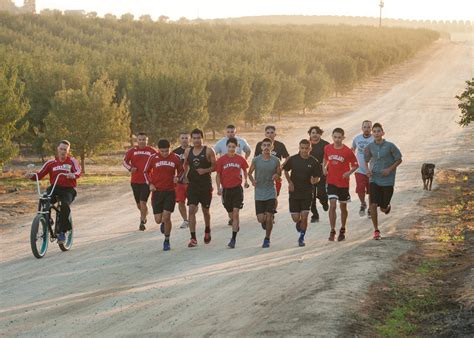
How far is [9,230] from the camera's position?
1766 cm

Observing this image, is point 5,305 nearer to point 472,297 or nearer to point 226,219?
point 472,297

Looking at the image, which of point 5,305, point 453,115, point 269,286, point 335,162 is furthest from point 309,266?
point 453,115

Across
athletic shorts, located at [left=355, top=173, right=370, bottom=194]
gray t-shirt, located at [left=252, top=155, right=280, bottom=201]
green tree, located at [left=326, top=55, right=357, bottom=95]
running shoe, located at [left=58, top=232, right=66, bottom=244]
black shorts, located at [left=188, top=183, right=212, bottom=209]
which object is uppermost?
green tree, located at [left=326, top=55, right=357, bottom=95]

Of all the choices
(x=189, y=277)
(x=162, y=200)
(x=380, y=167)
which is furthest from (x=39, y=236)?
(x=380, y=167)

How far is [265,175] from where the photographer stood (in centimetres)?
1498

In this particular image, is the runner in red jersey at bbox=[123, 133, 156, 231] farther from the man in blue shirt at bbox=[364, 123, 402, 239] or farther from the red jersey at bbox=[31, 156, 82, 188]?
the man in blue shirt at bbox=[364, 123, 402, 239]

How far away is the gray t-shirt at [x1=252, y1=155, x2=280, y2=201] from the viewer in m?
15.0

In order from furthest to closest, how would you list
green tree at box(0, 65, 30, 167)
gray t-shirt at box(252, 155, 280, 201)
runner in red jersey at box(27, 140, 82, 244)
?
1. green tree at box(0, 65, 30, 167)
2. gray t-shirt at box(252, 155, 280, 201)
3. runner in red jersey at box(27, 140, 82, 244)

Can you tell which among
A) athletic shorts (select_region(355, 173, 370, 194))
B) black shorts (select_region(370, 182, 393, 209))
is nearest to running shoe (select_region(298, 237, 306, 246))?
black shorts (select_region(370, 182, 393, 209))

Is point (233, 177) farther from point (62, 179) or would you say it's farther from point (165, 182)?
point (62, 179)

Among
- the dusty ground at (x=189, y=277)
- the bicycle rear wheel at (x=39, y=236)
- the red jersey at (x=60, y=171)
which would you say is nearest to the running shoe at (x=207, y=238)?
the dusty ground at (x=189, y=277)

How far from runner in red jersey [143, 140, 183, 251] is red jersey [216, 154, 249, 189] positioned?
0.75 m

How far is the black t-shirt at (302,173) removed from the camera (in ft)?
49.8

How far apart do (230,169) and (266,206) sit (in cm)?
95
